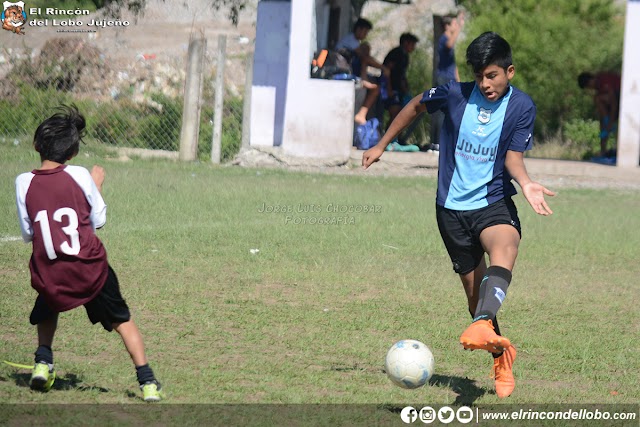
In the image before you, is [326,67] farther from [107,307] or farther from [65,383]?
[107,307]

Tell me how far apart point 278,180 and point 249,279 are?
6.23m

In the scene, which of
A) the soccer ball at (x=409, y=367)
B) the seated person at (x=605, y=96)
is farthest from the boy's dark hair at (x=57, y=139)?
the seated person at (x=605, y=96)

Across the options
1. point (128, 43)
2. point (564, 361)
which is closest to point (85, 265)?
point (564, 361)

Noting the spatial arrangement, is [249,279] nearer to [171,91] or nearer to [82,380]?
[82,380]

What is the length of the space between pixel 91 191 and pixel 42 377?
95 cm

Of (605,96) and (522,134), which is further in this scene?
(605,96)

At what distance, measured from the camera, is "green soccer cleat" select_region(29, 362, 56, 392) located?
5051 millimetres

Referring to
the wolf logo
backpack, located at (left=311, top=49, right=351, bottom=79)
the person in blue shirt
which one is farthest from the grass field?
the wolf logo

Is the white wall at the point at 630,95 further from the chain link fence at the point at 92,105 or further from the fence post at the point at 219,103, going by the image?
the fence post at the point at 219,103

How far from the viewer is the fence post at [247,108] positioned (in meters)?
16.8

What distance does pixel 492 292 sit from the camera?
17.5 feet

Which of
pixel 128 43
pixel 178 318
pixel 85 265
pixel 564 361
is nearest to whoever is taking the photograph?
pixel 85 265

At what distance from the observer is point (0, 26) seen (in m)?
18.1

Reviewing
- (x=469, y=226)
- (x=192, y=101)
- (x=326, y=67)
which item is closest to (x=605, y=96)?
(x=326, y=67)
